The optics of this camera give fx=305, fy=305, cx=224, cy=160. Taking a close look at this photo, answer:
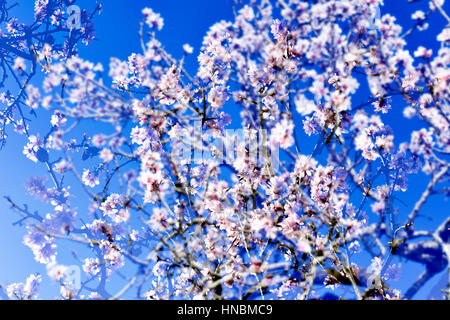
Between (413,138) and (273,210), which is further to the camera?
(273,210)

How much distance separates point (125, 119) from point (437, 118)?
379cm

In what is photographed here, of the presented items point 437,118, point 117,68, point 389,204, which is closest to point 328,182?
point 389,204

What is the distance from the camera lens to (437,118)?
3.40 meters

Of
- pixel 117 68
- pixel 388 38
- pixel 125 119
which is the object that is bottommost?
pixel 125 119

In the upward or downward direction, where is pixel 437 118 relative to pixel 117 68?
downward

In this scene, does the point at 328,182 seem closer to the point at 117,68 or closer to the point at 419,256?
the point at 419,256
